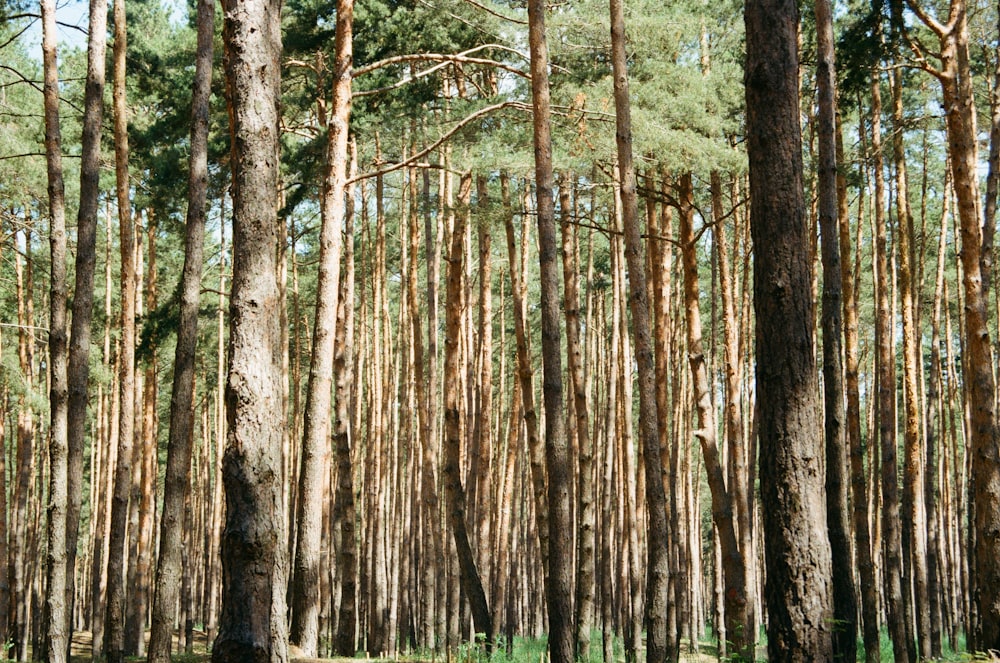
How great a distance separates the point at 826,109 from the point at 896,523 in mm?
7816

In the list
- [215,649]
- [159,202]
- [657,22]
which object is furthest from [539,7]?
[159,202]

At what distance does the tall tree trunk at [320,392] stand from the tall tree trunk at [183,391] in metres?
1.24

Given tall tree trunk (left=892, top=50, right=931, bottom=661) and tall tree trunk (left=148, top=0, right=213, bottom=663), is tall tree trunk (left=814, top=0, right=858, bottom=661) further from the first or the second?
tall tree trunk (left=148, top=0, right=213, bottom=663)

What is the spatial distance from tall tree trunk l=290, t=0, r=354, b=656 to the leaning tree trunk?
205 centimetres

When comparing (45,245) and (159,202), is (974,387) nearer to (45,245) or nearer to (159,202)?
(159,202)

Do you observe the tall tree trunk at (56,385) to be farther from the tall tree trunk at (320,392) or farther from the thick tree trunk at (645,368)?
the thick tree trunk at (645,368)

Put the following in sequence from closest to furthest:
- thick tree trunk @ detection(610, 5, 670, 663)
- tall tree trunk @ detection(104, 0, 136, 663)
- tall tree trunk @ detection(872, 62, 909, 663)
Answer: tall tree trunk @ detection(104, 0, 136, 663) < thick tree trunk @ detection(610, 5, 670, 663) < tall tree trunk @ detection(872, 62, 909, 663)

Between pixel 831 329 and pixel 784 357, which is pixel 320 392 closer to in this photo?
pixel 831 329

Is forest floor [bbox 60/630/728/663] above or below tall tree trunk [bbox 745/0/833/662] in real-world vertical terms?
below

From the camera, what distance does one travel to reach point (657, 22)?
11633mm

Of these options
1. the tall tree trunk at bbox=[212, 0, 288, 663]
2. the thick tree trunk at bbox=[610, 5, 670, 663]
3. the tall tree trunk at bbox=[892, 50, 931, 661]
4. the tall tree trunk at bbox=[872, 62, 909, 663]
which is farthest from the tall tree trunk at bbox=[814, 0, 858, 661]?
the tall tree trunk at bbox=[212, 0, 288, 663]

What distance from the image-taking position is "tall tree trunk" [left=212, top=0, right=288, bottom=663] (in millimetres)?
4898

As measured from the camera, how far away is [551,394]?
8.49m

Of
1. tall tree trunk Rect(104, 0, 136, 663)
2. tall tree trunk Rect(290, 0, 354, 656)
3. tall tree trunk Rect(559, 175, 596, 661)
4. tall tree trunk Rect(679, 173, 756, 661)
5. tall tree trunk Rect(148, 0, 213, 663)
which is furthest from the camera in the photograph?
tall tree trunk Rect(559, 175, 596, 661)
